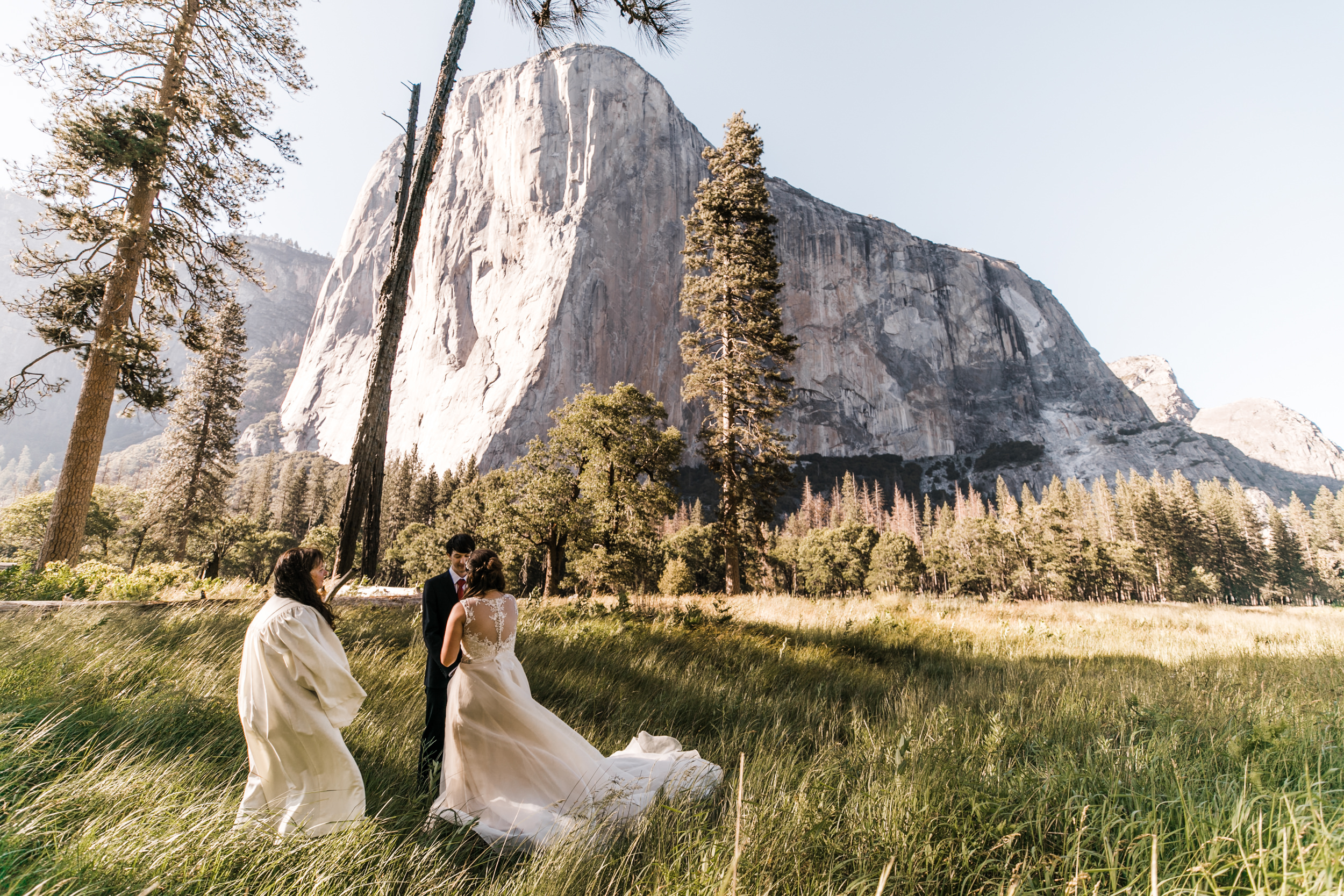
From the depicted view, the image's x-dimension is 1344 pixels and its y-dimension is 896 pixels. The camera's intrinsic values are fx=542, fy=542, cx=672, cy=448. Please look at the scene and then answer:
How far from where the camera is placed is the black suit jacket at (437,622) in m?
4.05

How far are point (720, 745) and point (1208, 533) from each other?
95.7 meters

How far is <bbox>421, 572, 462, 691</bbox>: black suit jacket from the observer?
13.3ft

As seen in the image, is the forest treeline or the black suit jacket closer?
the black suit jacket

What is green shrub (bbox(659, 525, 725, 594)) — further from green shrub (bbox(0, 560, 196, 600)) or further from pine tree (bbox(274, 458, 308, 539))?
green shrub (bbox(0, 560, 196, 600))

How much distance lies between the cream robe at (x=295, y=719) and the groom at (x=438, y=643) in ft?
2.33

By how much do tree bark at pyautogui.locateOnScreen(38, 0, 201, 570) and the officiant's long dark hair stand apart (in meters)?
8.80

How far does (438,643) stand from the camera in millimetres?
4141

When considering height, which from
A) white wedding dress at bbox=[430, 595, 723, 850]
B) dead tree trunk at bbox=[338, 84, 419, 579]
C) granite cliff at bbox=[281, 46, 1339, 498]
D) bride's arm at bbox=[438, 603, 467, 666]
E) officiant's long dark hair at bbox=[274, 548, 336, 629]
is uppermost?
granite cliff at bbox=[281, 46, 1339, 498]

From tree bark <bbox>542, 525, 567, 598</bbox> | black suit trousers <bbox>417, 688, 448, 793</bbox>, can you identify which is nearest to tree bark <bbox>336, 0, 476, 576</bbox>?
black suit trousers <bbox>417, 688, 448, 793</bbox>

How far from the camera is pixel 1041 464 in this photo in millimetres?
140125

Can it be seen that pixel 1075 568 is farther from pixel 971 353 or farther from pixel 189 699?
pixel 971 353

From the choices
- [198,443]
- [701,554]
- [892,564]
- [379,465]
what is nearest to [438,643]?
[379,465]

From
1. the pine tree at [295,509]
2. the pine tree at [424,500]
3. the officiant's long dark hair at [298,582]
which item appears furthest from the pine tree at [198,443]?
the pine tree at [295,509]

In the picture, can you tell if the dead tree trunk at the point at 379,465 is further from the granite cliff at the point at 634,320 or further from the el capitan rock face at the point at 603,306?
the el capitan rock face at the point at 603,306
